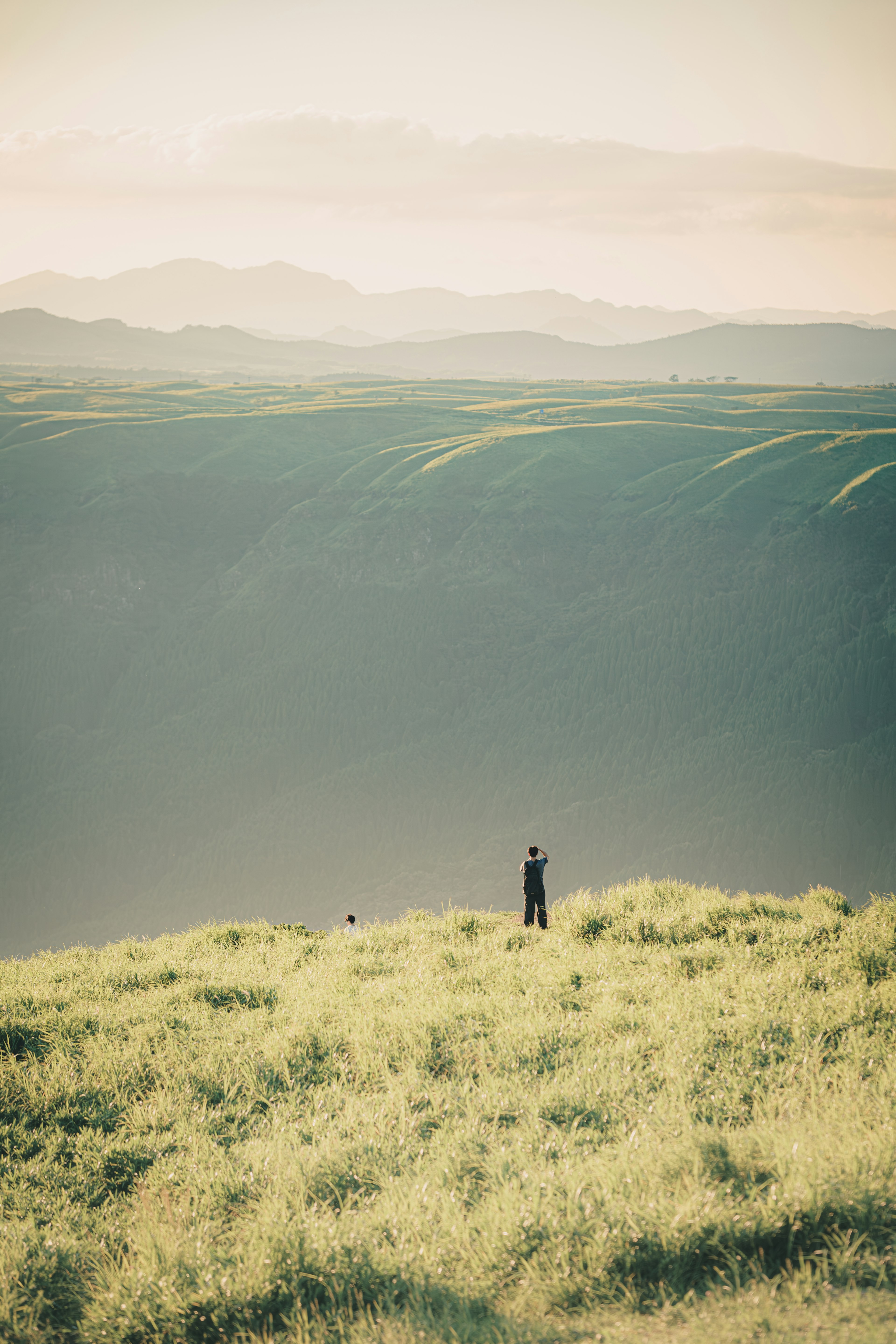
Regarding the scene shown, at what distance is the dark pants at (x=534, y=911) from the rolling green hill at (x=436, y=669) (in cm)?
4416

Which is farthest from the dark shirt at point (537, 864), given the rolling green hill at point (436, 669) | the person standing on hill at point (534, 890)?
the rolling green hill at point (436, 669)

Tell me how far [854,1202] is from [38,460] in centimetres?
10903

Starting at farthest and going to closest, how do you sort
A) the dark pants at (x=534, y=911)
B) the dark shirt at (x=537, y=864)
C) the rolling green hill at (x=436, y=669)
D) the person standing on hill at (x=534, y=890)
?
the rolling green hill at (x=436, y=669) < the dark pants at (x=534, y=911) < the person standing on hill at (x=534, y=890) < the dark shirt at (x=537, y=864)

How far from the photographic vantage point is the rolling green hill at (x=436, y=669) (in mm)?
64188

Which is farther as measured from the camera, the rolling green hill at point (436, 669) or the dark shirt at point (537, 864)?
the rolling green hill at point (436, 669)

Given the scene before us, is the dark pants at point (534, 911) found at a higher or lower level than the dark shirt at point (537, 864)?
lower

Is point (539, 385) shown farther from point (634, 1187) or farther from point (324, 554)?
point (634, 1187)

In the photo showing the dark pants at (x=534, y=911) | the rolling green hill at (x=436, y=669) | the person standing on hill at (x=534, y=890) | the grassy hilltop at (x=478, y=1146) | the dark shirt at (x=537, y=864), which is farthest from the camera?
the rolling green hill at (x=436, y=669)

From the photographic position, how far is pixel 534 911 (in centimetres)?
1780

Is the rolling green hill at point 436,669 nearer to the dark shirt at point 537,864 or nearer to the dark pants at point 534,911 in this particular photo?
the dark pants at point 534,911

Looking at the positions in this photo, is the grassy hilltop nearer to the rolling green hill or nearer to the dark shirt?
the dark shirt

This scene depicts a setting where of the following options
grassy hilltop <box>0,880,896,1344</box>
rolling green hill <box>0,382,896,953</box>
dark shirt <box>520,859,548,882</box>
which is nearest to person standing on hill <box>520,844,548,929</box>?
dark shirt <box>520,859,548,882</box>

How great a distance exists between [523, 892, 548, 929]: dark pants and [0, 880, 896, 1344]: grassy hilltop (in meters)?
2.38

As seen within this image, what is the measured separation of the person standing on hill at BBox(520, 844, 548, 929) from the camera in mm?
17422
